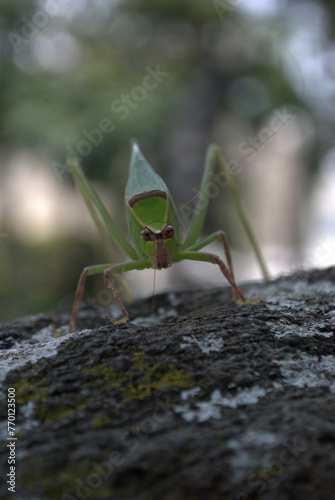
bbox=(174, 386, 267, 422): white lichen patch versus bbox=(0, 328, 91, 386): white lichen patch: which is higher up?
bbox=(0, 328, 91, 386): white lichen patch

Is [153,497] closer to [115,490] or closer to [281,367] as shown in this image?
[115,490]

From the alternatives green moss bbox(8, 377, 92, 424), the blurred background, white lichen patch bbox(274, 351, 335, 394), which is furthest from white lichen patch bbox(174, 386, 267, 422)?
the blurred background

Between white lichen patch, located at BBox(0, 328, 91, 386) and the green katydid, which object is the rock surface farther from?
the green katydid

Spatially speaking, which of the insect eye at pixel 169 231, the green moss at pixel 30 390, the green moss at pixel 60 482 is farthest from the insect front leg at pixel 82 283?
the green moss at pixel 60 482

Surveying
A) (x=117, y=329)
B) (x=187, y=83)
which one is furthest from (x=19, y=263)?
(x=117, y=329)

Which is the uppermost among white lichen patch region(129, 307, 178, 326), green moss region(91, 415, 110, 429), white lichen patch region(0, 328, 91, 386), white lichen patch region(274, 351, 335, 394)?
white lichen patch region(0, 328, 91, 386)
